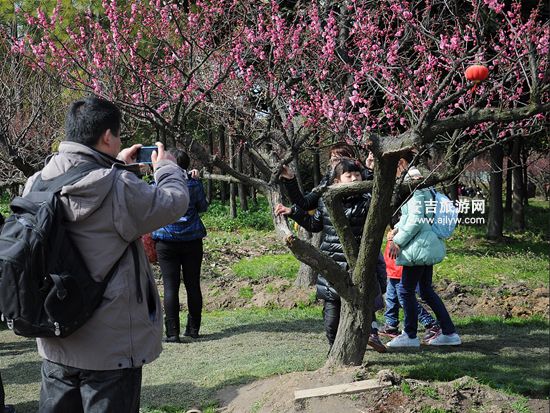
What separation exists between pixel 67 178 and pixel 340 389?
2.42 meters

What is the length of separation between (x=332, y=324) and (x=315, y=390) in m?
1.08

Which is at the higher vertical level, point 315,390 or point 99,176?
point 99,176

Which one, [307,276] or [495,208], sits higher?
[495,208]

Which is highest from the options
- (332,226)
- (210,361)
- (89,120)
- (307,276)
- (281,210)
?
(89,120)

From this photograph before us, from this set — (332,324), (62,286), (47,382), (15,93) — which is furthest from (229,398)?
(15,93)

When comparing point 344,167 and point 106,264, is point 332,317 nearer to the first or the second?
point 344,167

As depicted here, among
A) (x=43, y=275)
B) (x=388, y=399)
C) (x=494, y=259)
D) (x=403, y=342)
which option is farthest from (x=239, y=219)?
(x=43, y=275)

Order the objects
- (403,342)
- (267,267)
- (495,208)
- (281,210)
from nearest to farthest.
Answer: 1. (281,210)
2. (403,342)
3. (267,267)
4. (495,208)

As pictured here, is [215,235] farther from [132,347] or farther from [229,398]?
[132,347]

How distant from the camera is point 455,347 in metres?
6.30

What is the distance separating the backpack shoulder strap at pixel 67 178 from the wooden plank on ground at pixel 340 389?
7.36 feet

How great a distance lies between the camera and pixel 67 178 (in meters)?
A: 2.77

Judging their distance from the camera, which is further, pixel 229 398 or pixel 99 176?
pixel 229 398

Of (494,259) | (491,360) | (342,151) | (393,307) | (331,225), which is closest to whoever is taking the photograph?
(331,225)
